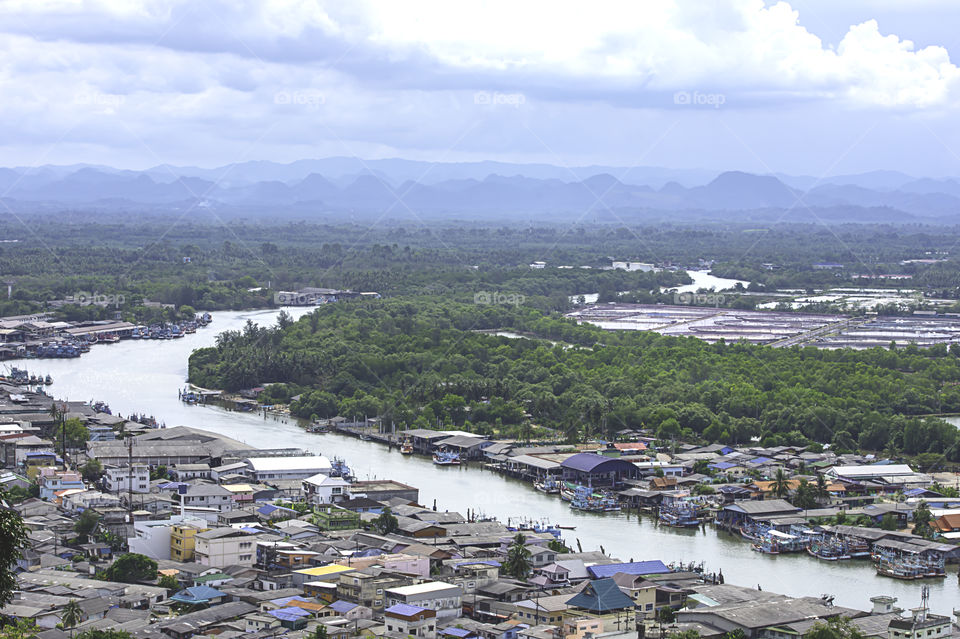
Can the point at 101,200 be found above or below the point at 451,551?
above

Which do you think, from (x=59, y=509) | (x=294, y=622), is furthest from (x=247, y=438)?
(x=294, y=622)

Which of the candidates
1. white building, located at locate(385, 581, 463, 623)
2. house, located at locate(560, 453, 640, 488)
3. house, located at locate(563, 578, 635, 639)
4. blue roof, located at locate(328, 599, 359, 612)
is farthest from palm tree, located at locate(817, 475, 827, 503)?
blue roof, located at locate(328, 599, 359, 612)

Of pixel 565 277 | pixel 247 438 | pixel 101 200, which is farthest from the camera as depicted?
pixel 101 200

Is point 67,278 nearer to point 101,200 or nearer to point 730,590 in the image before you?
point 730,590

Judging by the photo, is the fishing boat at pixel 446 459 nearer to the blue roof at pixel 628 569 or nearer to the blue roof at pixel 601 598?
the blue roof at pixel 628 569

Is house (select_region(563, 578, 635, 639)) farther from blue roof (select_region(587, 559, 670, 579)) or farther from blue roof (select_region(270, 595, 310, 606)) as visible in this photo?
blue roof (select_region(270, 595, 310, 606))

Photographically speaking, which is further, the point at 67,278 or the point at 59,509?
the point at 67,278

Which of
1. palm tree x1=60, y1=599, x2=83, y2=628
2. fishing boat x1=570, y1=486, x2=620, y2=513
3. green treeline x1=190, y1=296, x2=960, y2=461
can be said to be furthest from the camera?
green treeline x1=190, y1=296, x2=960, y2=461
